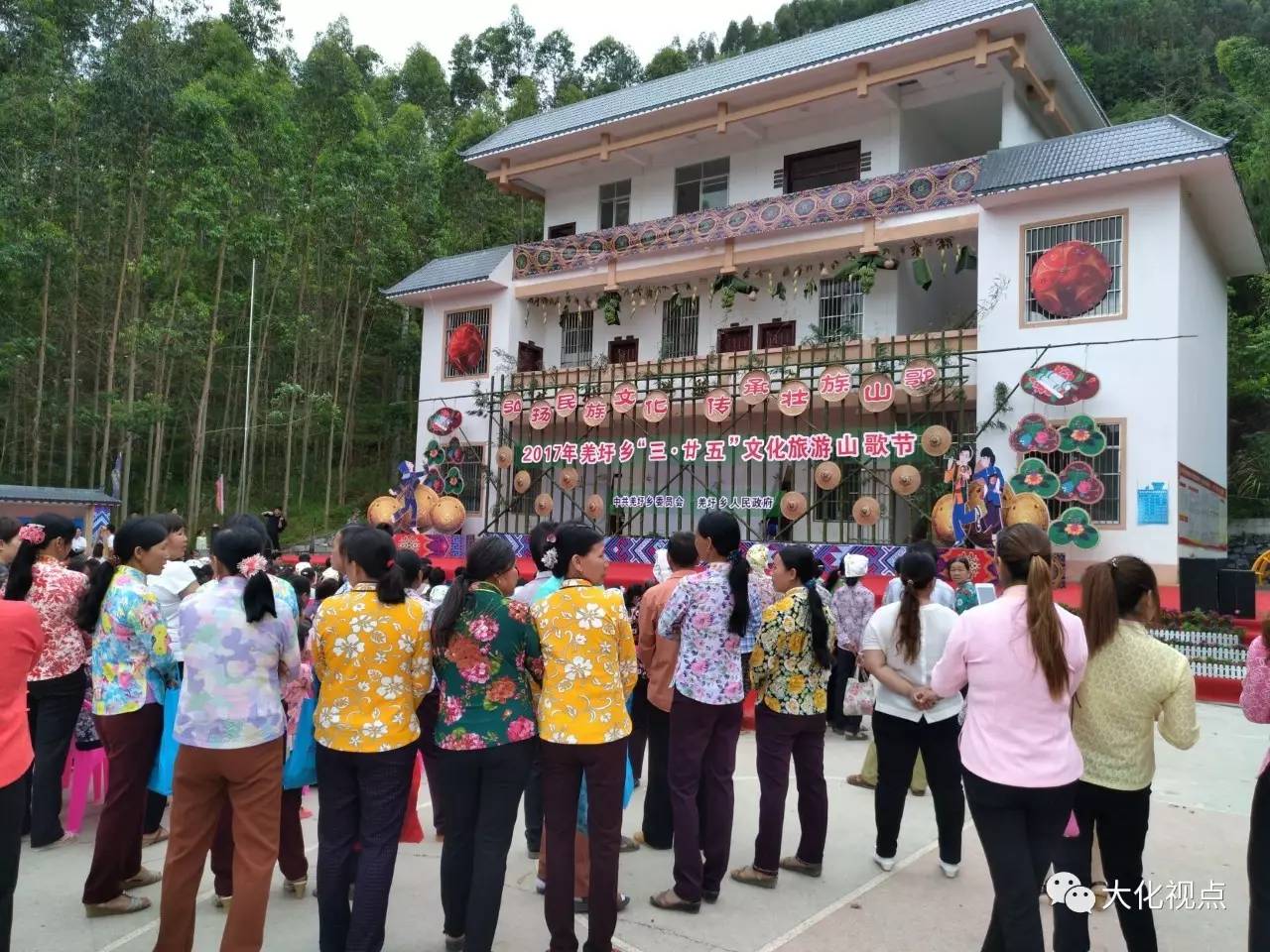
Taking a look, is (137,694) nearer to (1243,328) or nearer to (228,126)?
(228,126)

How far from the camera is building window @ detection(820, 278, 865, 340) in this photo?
666 inches

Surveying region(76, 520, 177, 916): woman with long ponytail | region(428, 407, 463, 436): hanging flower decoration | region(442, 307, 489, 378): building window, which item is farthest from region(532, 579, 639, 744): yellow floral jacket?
region(442, 307, 489, 378): building window

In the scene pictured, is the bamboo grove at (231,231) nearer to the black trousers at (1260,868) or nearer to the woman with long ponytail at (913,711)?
the woman with long ponytail at (913,711)

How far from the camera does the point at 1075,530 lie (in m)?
12.2

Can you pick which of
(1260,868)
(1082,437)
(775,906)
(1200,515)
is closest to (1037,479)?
(1082,437)

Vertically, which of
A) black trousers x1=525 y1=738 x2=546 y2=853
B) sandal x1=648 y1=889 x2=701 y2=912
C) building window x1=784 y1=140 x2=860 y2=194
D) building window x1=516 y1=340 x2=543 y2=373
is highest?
building window x1=784 y1=140 x2=860 y2=194

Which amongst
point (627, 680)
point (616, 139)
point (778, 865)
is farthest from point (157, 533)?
point (616, 139)

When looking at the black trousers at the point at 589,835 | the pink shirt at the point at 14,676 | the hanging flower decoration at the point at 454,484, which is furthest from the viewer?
Answer: the hanging flower decoration at the point at 454,484

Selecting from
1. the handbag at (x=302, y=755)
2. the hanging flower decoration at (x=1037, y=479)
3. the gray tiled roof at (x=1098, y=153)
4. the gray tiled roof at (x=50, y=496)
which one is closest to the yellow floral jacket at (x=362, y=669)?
the handbag at (x=302, y=755)

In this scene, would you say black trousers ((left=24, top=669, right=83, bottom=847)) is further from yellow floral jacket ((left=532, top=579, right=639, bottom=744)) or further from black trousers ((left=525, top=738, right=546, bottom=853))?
yellow floral jacket ((left=532, top=579, right=639, bottom=744))

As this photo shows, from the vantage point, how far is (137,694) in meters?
3.73

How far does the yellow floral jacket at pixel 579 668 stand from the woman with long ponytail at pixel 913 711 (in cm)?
145

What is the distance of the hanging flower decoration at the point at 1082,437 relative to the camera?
12367 millimetres

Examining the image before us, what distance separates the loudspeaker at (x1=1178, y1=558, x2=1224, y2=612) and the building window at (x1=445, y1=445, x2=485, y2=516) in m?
13.0
